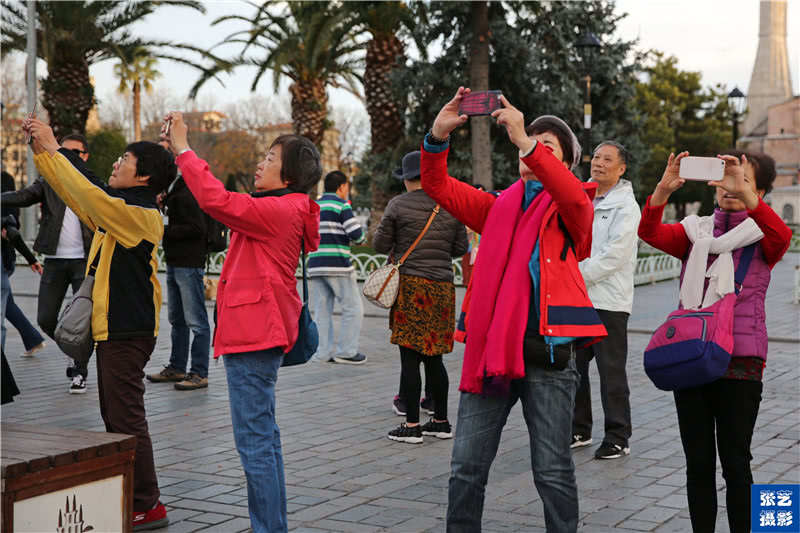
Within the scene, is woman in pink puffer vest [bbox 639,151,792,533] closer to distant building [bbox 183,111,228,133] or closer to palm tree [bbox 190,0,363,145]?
palm tree [bbox 190,0,363,145]

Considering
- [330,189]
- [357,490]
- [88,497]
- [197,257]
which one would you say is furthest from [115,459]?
[330,189]

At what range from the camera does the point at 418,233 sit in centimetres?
671

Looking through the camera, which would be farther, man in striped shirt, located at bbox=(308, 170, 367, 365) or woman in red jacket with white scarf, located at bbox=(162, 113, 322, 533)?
man in striped shirt, located at bbox=(308, 170, 367, 365)


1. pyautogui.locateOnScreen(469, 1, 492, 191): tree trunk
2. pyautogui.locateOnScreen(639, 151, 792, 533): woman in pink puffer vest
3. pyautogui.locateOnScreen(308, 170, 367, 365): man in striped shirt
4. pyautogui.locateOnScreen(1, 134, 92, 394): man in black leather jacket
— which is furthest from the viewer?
pyautogui.locateOnScreen(469, 1, 492, 191): tree trunk

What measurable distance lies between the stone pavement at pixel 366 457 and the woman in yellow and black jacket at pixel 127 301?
346 millimetres

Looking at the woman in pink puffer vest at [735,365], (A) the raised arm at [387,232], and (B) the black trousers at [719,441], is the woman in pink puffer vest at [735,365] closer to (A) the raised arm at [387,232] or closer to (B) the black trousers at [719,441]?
(B) the black trousers at [719,441]

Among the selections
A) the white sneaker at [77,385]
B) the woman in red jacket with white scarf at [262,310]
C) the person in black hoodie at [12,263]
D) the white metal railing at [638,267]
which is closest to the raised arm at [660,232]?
the woman in red jacket with white scarf at [262,310]

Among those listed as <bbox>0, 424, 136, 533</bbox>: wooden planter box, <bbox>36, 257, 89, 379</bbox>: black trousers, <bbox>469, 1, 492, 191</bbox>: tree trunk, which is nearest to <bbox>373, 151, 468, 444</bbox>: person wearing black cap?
<bbox>36, 257, 89, 379</bbox>: black trousers

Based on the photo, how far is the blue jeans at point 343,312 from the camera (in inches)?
382

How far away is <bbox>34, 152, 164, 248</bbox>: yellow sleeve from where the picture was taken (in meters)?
4.14

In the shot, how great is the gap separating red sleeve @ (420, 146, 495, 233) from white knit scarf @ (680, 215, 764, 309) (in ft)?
3.31

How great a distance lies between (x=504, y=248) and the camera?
346cm

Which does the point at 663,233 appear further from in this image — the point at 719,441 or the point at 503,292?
the point at 503,292

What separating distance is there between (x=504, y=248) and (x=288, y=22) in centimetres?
2583
